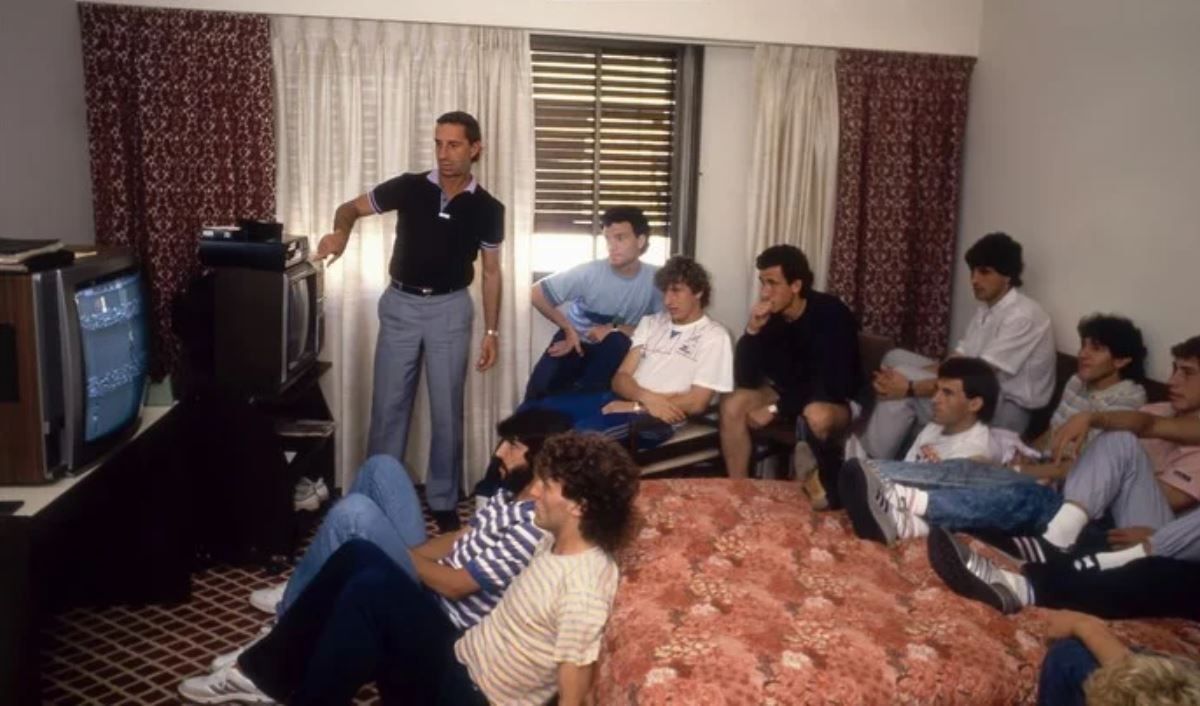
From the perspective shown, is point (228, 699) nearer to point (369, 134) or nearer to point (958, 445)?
point (958, 445)

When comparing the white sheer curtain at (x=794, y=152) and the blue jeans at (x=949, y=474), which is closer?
the blue jeans at (x=949, y=474)

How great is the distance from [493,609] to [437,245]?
87.0 inches

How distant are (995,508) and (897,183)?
257 centimetres

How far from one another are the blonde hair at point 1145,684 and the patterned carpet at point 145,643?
6.93ft

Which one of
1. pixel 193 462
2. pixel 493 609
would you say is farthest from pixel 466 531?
pixel 193 462

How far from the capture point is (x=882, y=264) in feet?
17.7

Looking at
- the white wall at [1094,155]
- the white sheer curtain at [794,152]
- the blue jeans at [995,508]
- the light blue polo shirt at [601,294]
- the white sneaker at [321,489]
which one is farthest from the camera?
the white sheer curtain at [794,152]

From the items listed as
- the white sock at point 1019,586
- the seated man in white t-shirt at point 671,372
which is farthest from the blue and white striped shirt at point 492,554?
the seated man in white t-shirt at point 671,372

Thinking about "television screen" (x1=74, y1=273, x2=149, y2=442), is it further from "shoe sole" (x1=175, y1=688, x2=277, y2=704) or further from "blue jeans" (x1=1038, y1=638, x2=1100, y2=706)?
"blue jeans" (x1=1038, y1=638, x2=1100, y2=706)

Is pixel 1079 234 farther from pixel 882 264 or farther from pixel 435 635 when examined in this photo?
pixel 435 635

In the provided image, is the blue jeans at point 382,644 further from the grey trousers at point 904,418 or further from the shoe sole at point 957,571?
the grey trousers at point 904,418

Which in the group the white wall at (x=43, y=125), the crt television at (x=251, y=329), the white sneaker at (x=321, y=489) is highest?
the white wall at (x=43, y=125)

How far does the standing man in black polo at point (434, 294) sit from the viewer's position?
4.42 m

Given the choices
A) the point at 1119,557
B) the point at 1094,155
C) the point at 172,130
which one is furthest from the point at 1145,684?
the point at 172,130
